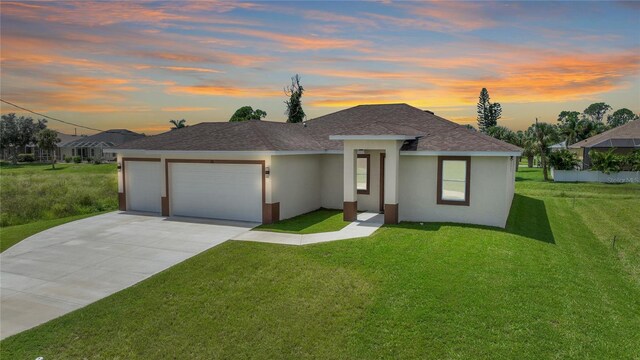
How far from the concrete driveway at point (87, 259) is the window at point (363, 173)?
5259mm

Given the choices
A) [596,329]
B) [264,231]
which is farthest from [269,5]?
[596,329]

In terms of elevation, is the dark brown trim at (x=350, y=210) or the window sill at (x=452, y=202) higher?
the window sill at (x=452, y=202)

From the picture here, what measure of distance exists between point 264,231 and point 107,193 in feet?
52.2

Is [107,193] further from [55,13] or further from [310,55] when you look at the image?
[310,55]

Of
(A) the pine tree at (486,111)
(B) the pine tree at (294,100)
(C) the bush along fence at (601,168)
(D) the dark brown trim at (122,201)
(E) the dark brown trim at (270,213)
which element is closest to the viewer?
(E) the dark brown trim at (270,213)

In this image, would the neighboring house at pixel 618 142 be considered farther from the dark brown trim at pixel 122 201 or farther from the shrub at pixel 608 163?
the dark brown trim at pixel 122 201

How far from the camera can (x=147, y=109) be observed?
31547 mm

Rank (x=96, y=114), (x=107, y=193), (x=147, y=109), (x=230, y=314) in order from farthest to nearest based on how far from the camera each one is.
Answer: (x=96, y=114)
(x=147, y=109)
(x=107, y=193)
(x=230, y=314)

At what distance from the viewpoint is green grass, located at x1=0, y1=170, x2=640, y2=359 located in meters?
7.52

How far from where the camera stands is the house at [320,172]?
15.1 meters

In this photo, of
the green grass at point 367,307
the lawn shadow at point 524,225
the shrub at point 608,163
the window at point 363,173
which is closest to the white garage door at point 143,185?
the green grass at point 367,307

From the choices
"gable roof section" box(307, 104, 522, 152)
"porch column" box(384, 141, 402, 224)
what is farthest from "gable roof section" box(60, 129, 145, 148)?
"porch column" box(384, 141, 402, 224)

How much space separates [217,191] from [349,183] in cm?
567

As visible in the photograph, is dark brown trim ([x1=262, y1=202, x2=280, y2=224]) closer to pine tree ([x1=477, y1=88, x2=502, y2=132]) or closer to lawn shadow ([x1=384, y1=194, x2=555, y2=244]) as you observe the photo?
lawn shadow ([x1=384, y1=194, x2=555, y2=244])
